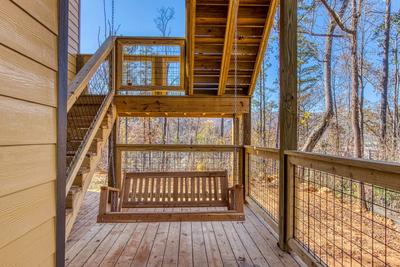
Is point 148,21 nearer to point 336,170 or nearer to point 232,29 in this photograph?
point 232,29

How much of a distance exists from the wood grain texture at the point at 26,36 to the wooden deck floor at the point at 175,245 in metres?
1.94

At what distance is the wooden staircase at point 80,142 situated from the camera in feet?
9.24

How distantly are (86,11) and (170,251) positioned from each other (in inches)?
246

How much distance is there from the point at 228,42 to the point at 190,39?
1.87 ft

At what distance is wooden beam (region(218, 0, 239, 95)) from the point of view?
13.2 feet

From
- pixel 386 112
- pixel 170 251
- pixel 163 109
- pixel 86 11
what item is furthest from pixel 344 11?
pixel 170 251

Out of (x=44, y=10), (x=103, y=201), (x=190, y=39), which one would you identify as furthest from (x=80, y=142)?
(x=44, y=10)

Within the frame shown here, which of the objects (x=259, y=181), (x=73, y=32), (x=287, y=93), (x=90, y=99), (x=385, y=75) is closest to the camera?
(x=287, y=93)

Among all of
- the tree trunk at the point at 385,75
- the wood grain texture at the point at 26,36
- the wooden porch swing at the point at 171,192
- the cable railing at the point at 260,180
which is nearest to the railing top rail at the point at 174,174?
the wooden porch swing at the point at 171,192

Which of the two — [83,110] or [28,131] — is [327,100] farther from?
[28,131]

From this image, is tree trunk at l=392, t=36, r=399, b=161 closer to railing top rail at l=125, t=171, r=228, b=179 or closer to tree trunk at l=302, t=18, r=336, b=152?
tree trunk at l=302, t=18, r=336, b=152

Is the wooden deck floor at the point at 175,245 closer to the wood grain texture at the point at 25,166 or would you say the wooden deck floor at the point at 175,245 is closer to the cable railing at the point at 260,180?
the cable railing at the point at 260,180

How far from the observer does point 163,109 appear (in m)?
5.00

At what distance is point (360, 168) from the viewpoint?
5.45 ft
